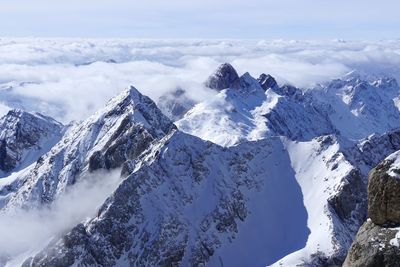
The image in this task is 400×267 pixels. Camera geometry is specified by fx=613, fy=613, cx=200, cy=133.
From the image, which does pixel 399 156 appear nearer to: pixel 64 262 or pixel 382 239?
pixel 382 239

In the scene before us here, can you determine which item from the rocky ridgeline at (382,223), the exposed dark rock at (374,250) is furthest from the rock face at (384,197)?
the exposed dark rock at (374,250)

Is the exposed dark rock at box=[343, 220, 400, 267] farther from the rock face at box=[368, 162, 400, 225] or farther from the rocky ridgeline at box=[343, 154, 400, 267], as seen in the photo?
the rock face at box=[368, 162, 400, 225]

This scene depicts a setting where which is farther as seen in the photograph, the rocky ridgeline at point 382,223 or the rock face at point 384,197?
the rock face at point 384,197

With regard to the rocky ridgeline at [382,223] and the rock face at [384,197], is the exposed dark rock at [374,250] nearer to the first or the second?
the rocky ridgeline at [382,223]

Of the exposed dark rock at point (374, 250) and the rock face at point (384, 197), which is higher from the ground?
the rock face at point (384, 197)

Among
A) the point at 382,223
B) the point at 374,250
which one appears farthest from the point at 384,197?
the point at 374,250

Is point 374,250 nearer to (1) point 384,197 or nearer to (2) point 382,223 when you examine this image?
(2) point 382,223

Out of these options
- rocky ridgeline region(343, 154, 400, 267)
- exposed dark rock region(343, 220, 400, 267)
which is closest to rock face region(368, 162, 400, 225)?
rocky ridgeline region(343, 154, 400, 267)

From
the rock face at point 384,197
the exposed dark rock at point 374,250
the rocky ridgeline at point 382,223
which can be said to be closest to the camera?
the exposed dark rock at point 374,250
